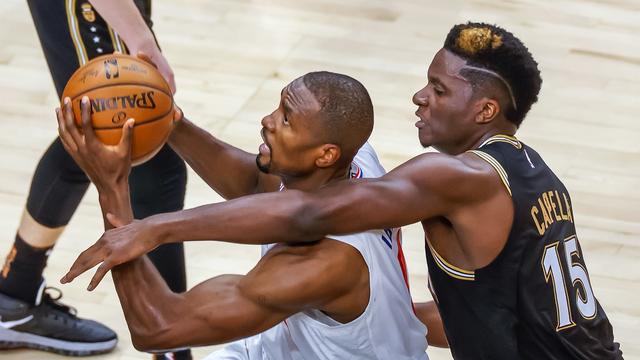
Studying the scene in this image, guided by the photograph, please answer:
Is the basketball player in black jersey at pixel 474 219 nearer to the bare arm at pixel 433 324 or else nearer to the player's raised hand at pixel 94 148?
the player's raised hand at pixel 94 148

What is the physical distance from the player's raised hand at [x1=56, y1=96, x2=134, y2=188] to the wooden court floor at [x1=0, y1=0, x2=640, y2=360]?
1146 millimetres

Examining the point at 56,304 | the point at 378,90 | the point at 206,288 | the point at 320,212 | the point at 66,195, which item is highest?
the point at 320,212

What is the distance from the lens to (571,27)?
5.94m

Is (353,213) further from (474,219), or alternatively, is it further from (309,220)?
(474,219)

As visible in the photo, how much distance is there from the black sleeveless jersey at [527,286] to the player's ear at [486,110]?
5 cm

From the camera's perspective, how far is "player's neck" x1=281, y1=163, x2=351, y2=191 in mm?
2553

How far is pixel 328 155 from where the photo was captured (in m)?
2.49

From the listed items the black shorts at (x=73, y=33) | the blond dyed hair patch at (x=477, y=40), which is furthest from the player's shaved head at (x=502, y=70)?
the black shorts at (x=73, y=33)

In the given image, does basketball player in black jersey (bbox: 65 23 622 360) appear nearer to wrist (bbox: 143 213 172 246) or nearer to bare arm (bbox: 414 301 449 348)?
wrist (bbox: 143 213 172 246)

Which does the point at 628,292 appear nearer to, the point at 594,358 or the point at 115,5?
the point at 594,358

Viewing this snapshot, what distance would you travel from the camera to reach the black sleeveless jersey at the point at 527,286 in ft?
8.29

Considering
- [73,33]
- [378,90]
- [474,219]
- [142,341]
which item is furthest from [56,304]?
[378,90]

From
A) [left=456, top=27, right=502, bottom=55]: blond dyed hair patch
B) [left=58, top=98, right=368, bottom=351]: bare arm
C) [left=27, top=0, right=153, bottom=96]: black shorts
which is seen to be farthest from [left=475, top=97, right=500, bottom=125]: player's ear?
[left=27, top=0, right=153, bottom=96]: black shorts

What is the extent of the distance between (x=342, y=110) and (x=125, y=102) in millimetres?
450
